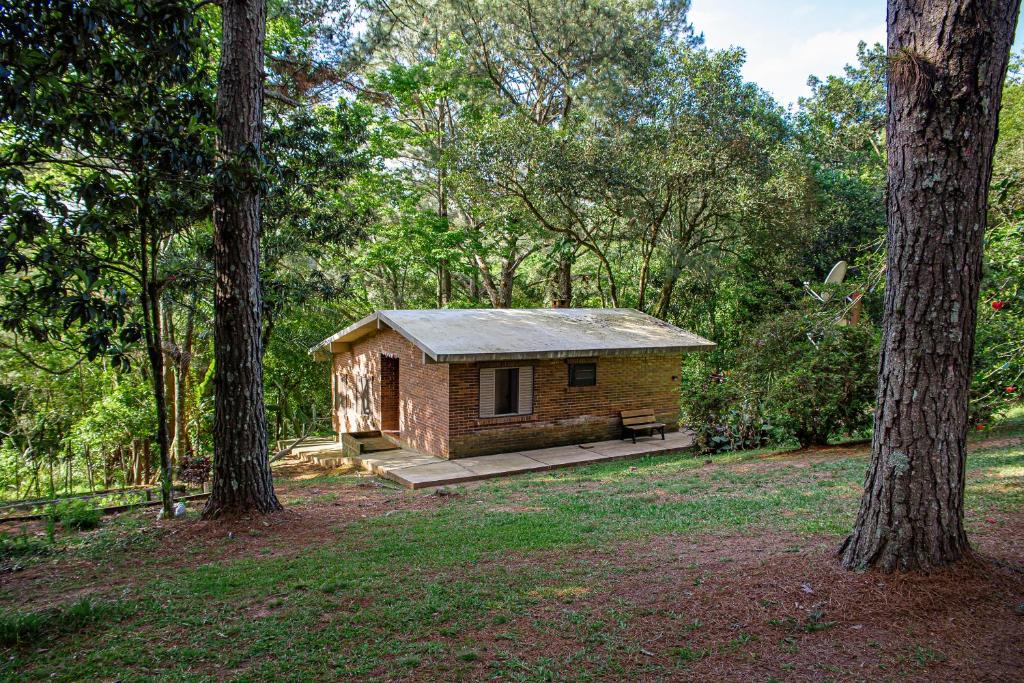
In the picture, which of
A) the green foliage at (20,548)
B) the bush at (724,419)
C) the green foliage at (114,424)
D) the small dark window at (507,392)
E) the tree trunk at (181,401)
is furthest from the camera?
the green foliage at (114,424)

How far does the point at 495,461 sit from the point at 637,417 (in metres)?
4.47

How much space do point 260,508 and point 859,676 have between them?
654cm

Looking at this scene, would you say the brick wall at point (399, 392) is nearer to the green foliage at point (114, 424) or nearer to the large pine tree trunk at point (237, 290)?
the green foliage at point (114, 424)

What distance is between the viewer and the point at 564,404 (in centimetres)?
1520

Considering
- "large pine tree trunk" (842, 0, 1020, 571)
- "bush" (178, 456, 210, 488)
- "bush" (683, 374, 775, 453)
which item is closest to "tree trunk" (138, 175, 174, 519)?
"bush" (178, 456, 210, 488)

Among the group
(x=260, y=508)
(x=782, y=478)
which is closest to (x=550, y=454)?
Result: (x=782, y=478)

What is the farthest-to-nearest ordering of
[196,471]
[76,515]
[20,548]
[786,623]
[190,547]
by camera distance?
[196,471] < [76,515] < [190,547] < [20,548] < [786,623]

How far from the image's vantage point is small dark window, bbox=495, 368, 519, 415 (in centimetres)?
1447

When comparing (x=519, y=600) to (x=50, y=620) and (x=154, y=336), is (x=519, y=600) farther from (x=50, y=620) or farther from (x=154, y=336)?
(x=154, y=336)

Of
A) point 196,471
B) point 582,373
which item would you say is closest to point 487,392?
point 582,373

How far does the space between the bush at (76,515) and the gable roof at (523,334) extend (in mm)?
6124

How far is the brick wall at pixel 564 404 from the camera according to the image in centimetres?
1378

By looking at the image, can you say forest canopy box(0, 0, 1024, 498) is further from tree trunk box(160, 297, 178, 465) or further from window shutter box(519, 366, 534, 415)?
window shutter box(519, 366, 534, 415)

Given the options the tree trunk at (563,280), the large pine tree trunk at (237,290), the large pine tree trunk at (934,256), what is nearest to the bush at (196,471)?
the large pine tree trunk at (237,290)
